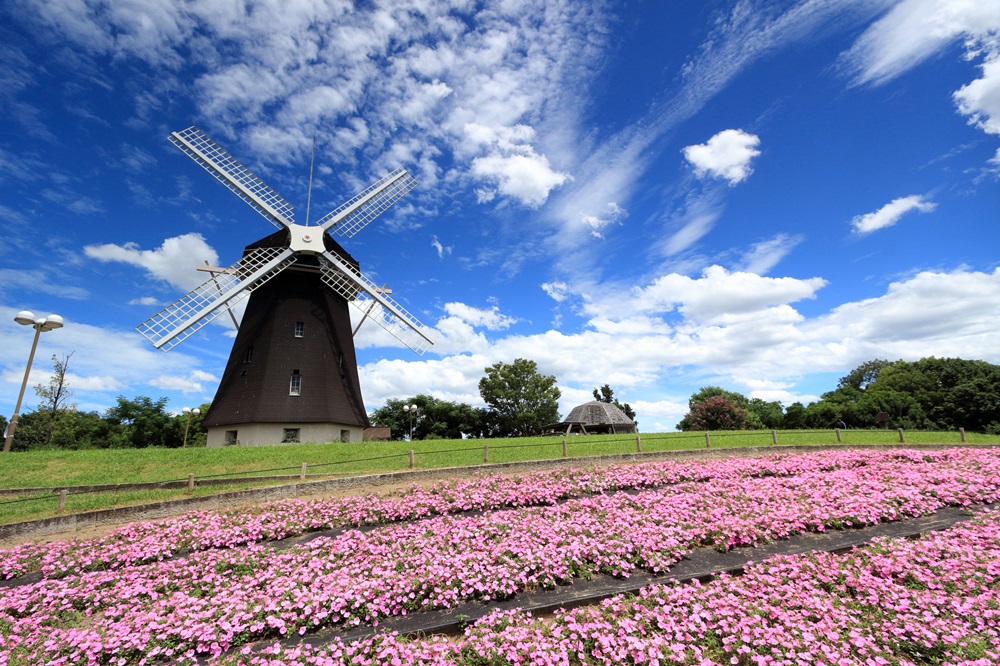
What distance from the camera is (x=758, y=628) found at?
5.77 m

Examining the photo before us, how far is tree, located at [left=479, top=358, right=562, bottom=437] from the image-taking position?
182ft

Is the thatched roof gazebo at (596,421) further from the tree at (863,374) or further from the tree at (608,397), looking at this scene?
the tree at (863,374)

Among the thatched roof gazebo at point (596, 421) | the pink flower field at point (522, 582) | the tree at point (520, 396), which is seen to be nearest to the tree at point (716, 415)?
the thatched roof gazebo at point (596, 421)

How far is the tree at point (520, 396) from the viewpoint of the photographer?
55.5m

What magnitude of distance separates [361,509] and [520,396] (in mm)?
44292

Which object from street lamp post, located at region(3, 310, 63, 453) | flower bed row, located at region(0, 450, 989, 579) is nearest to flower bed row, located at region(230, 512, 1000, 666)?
flower bed row, located at region(0, 450, 989, 579)

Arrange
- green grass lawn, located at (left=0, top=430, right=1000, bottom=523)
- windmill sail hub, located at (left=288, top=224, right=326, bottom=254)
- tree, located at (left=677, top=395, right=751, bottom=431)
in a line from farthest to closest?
tree, located at (left=677, top=395, right=751, bottom=431) < windmill sail hub, located at (left=288, top=224, right=326, bottom=254) < green grass lawn, located at (left=0, top=430, right=1000, bottom=523)

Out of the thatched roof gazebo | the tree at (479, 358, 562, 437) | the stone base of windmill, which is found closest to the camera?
the stone base of windmill

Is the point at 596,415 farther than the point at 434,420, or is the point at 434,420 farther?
the point at 434,420

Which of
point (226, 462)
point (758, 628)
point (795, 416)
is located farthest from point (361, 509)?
point (795, 416)

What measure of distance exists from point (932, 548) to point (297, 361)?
28.8 meters

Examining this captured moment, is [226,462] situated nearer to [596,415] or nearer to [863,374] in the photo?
[596,415]

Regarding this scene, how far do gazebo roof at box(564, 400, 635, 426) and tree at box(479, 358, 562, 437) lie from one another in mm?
5302

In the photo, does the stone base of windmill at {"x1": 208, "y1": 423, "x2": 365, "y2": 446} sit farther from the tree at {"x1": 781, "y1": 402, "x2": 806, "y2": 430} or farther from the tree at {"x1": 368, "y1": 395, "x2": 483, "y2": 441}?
the tree at {"x1": 781, "y1": 402, "x2": 806, "y2": 430}
